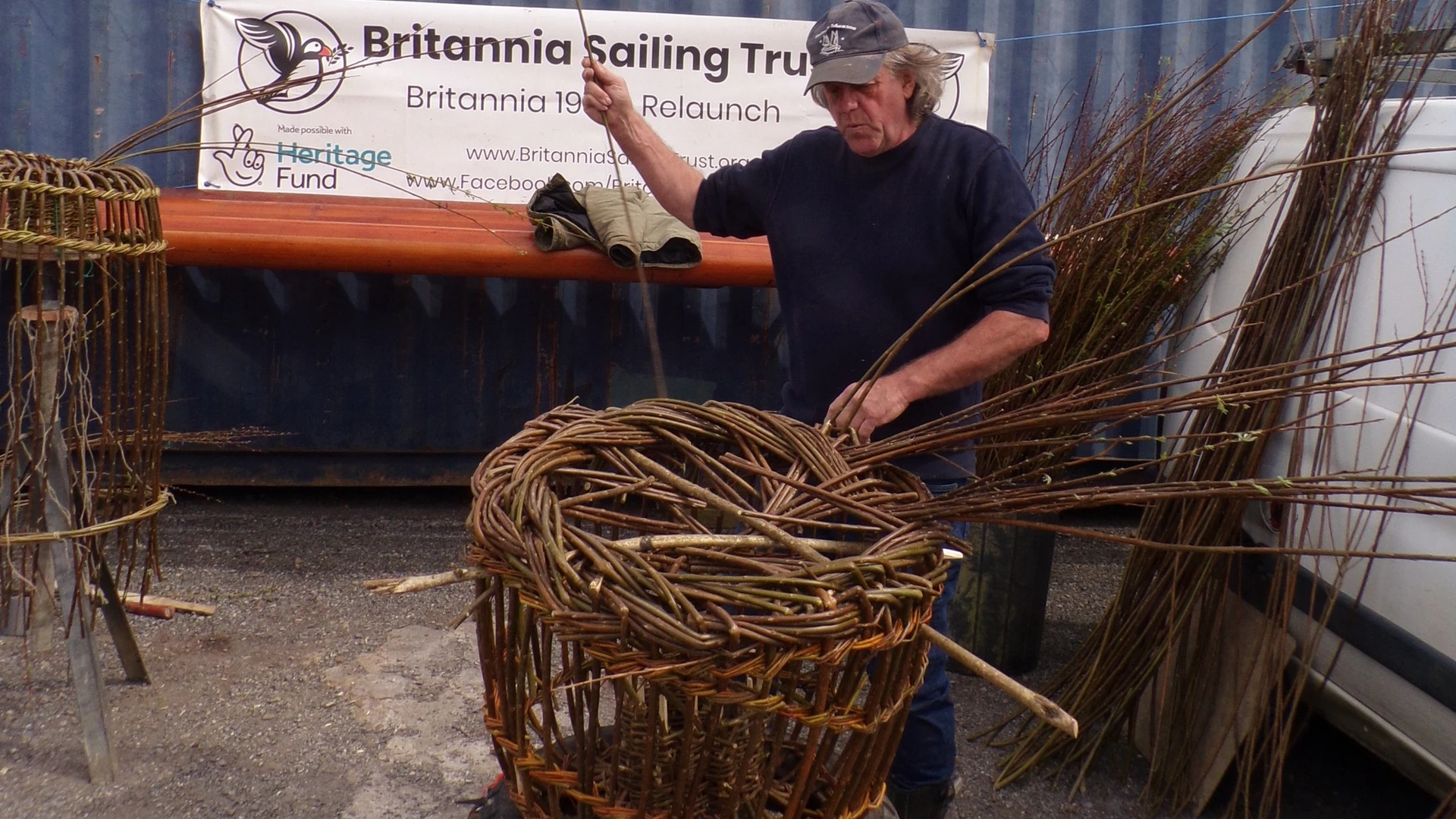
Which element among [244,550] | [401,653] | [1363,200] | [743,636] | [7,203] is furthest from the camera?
[244,550]

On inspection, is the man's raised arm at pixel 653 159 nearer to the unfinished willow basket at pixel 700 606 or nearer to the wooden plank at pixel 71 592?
the unfinished willow basket at pixel 700 606

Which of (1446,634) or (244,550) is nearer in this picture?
(1446,634)

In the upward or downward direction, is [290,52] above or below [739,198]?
above

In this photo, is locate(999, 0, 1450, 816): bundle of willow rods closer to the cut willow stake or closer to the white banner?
the cut willow stake

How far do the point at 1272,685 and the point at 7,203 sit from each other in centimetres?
280

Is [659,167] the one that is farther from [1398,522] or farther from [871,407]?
[1398,522]

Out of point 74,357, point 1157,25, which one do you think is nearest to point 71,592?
point 74,357

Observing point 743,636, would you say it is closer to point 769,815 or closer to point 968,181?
point 769,815

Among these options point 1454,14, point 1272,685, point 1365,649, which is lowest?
→ point 1272,685

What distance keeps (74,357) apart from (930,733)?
80.7 inches

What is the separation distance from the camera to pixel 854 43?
242 cm

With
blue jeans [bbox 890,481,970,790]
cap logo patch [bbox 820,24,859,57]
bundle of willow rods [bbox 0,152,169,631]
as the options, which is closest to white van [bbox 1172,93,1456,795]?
blue jeans [bbox 890,481,970,790]

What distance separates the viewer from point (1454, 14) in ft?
9.14

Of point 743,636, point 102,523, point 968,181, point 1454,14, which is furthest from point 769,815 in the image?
point 1454,14
